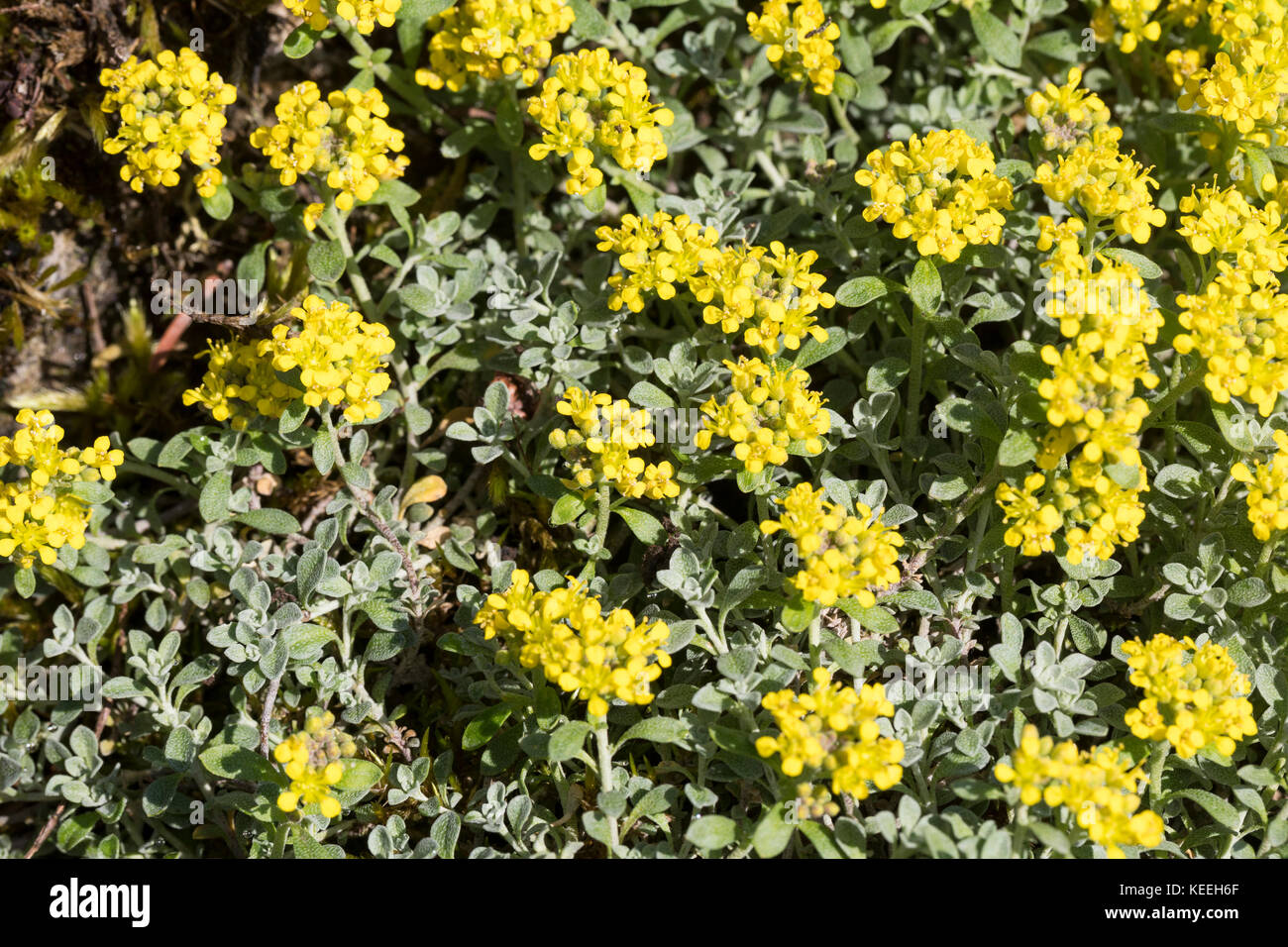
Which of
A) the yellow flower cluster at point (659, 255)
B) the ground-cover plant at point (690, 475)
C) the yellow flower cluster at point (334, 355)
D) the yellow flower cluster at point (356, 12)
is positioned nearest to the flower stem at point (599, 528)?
the ground-cover plant at point (690, 475)

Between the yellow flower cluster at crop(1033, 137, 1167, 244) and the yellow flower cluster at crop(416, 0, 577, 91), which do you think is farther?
the yellow flower cluster at crop(416, 0, 577, 91)

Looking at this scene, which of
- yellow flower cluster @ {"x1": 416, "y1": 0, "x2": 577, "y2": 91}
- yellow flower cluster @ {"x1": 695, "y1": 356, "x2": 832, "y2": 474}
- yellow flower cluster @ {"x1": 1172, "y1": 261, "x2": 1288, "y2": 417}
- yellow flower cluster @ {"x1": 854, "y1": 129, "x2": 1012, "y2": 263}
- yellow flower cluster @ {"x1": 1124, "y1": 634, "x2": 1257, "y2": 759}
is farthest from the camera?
yellow flower cluster @ {"x1": 416, "y1": 0, "x2": 577, "y2": 91}

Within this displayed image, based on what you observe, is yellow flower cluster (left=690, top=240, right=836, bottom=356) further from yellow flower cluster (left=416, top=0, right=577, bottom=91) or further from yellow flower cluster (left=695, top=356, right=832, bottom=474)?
yellow flower cluster (left=416, top=0, right=577, bottom=91)

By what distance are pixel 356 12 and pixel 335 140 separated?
380mm

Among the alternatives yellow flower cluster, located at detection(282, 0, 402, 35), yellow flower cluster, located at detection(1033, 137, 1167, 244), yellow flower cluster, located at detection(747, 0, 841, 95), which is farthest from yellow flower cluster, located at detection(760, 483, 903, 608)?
yellow flower cluster, located at detection(282, 0, 402, 35)

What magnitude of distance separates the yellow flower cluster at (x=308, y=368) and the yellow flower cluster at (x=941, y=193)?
1.39 m

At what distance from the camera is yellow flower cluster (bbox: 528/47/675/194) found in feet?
10.5

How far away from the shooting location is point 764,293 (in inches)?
122

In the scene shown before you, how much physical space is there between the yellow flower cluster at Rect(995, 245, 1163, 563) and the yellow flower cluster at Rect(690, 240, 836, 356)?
0.62 m

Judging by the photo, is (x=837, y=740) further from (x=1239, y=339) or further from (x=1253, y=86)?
(x=1253, y=86)

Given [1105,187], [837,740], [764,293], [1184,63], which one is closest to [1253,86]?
[1184,63]
